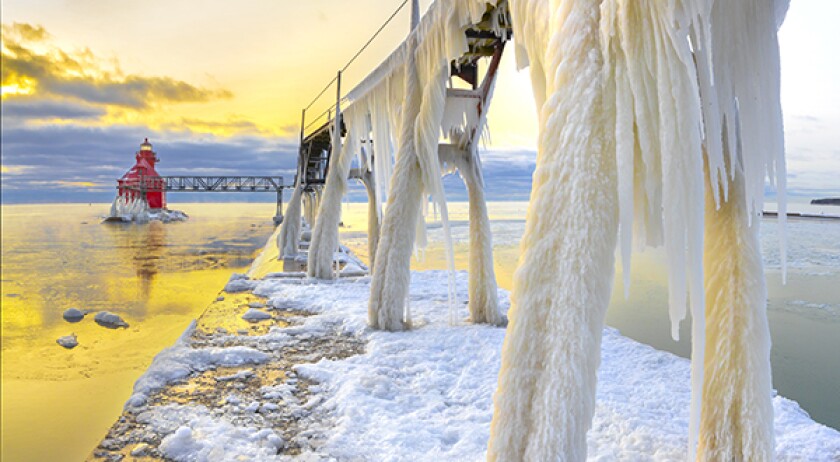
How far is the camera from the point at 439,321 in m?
7.83

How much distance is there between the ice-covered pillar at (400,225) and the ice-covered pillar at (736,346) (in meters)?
4.29

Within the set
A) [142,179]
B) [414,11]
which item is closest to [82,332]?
[414,11]

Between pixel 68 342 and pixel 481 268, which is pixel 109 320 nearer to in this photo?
pixel 68 342

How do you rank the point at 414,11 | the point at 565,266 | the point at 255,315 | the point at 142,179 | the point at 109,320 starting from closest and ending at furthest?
the point at 565,266, the point at 414,11, the point at 255,315, the point at 109,320, the point at 142,179

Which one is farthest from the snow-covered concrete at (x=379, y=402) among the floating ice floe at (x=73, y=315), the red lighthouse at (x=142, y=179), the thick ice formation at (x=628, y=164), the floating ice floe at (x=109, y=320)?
the red lighthouse at (x=142, y=179)

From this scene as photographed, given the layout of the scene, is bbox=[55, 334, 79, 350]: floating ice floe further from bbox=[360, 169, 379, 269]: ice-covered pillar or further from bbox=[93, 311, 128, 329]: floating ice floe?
bbox=[360, 169, 379, 269]: ice-covered pillar

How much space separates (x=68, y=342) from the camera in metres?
6.76

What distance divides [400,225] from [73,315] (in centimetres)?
644

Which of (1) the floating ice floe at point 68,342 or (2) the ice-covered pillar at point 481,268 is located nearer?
(1) the floating ice floe at point 68,342

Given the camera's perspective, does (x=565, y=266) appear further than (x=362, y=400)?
No

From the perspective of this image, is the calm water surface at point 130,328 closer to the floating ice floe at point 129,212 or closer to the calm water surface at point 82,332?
the calm water surface at point 82,332

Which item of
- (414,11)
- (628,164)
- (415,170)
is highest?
(414,11)

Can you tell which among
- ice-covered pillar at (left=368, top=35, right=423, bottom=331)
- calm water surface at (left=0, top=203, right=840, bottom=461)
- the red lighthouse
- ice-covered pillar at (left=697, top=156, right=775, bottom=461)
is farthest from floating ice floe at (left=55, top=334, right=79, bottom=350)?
the red lighthouse

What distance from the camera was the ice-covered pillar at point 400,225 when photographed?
694 centimetres
